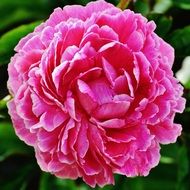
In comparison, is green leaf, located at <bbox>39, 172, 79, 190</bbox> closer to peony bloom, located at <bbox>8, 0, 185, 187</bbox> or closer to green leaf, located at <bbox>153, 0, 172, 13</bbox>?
peony bloom, located at <bbox>8, 0, 185, 187</bbox>

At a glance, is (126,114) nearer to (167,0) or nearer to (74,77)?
(74,77)

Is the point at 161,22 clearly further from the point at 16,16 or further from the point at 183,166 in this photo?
the point at 16,16

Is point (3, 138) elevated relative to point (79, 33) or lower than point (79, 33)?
lower

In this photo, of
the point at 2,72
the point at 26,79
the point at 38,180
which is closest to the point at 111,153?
the point at 26,79

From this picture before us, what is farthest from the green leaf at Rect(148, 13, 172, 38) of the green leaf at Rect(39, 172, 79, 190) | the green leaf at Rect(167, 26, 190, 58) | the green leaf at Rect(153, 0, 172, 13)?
the green leaf at Rect(39, 172, 79, 190)

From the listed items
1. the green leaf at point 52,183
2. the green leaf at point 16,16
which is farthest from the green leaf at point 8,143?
the green leaf at point 16,16
